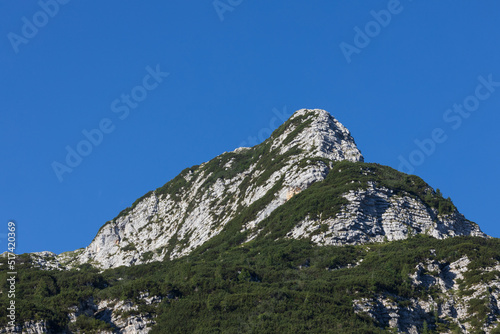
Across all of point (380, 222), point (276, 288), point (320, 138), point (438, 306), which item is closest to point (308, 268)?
point (276, 288)

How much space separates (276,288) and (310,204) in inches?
1502

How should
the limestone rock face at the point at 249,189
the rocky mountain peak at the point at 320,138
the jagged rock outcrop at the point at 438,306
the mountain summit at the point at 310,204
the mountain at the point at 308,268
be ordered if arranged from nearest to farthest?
the mountain at the point at 308,268
the jagged rock outcrop at the point at 438,306
the mountain summit at the point at 310,204
the limestone rock face at the point at 249,189
the rocky mountain peak at the point at 320,138

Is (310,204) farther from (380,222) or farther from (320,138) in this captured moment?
(320,138)

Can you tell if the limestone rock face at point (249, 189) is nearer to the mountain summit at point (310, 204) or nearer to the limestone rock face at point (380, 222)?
the mountain summit at point (310, 204)

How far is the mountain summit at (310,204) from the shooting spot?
128 m

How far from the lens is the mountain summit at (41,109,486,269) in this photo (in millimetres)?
127750

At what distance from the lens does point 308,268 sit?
113 metres

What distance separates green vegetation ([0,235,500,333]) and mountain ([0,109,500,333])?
0.73ft

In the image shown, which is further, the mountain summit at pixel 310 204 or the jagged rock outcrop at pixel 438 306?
the mountain summit at pixel 310 204

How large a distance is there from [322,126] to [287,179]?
2896 cm

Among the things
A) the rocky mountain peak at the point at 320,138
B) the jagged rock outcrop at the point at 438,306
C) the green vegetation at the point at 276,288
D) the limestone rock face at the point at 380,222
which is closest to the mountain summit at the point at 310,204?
the limestone rock face at the point at 380,222

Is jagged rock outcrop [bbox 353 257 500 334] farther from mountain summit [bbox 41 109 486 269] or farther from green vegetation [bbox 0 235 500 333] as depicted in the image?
mountain summit [bbox 41 109 486 269]

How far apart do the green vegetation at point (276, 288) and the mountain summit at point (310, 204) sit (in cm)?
595

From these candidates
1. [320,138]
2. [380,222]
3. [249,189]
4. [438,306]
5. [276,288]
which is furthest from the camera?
[249,189]
